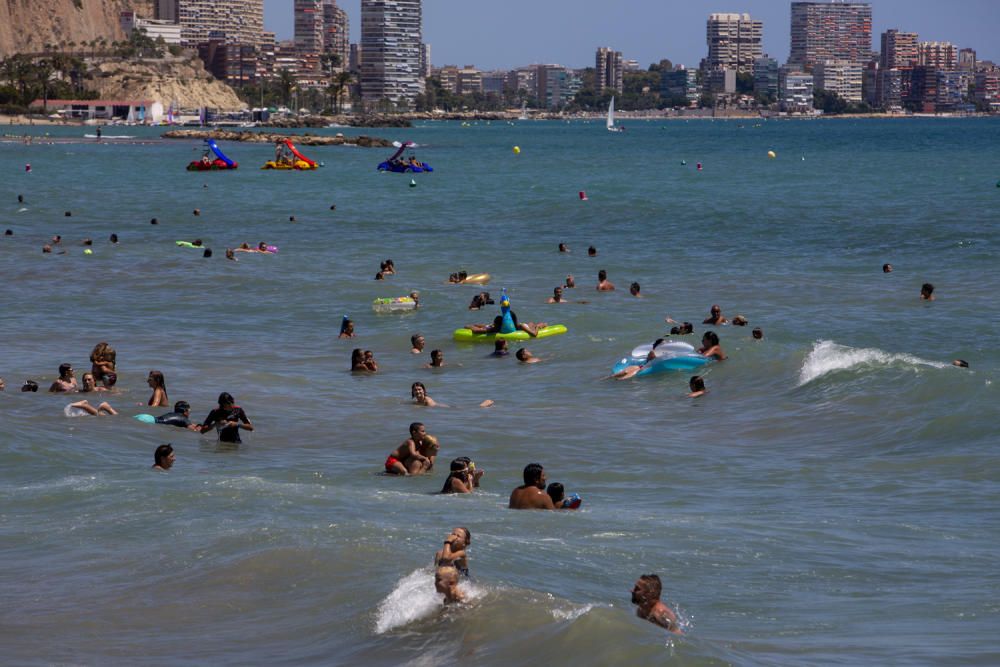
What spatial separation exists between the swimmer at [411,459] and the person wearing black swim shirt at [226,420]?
2502 millimetres

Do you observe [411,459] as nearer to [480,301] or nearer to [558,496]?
[558,496]

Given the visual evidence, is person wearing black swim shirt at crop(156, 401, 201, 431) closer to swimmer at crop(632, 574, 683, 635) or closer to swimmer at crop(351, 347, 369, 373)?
swimmer at crop(351, 347, 369, 373)

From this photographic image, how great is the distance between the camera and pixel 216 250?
132 feet

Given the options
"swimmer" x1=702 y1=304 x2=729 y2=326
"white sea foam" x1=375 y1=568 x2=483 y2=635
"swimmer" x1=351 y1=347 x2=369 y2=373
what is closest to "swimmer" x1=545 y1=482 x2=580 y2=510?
"white sea foam" x1=375 y1=568 x2=483 y2=635

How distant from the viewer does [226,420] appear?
1734 cm

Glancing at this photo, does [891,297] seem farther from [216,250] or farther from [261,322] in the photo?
[216,250]

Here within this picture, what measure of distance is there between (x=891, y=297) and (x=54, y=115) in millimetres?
168762

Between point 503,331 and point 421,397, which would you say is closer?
point 421,397

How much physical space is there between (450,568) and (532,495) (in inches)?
147

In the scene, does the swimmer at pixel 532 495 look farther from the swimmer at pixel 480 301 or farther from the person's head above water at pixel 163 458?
the swimmer at pixel 480 301

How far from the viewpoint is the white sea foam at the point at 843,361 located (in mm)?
21094

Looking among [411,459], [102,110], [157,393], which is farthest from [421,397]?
[102,110]

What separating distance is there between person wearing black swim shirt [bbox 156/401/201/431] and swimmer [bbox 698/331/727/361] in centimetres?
849

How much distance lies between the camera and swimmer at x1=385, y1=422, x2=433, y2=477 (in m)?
15.4
